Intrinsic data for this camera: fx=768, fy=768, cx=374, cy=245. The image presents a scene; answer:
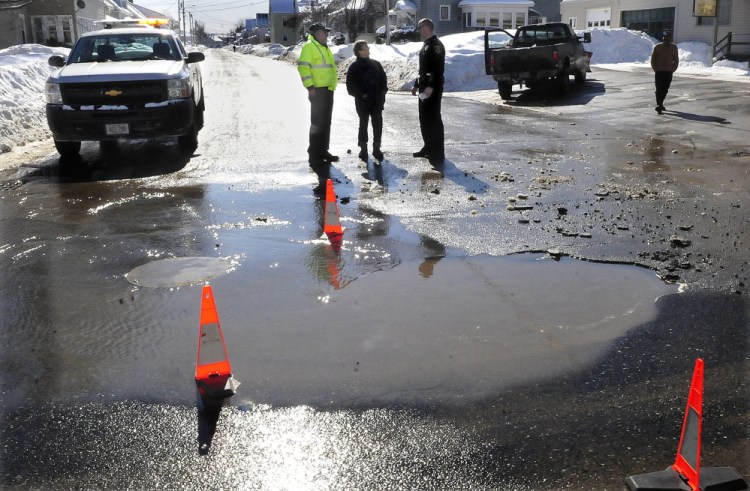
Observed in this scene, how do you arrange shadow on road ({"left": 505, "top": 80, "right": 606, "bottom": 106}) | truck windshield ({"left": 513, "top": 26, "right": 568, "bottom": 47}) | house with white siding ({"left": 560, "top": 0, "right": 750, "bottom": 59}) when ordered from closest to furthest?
shadow on road ({"left": 505, "top": 80, "right": 606, "bottom": 106}), truck windshield ({"left": 513, "top": 26, "right": 568, "bottom": 47}), house with white siding ({"left": 560, "top": 0, "right": 750, "bottom": 59})

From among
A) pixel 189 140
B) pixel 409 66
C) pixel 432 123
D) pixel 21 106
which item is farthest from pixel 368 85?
pixel 409 66

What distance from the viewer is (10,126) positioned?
14.1 meters

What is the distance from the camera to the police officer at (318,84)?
428 inches

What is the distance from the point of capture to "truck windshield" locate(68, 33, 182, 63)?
41.6 ft

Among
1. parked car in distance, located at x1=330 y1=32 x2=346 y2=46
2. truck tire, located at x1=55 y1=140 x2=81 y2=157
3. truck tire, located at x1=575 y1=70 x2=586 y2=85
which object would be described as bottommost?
truck tire, located at x1=55 y1=140 x2=81 y2=157

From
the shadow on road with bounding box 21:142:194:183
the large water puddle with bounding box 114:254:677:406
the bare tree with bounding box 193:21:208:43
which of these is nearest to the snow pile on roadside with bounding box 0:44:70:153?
the shadow on road with bounding box 21:142:194:183

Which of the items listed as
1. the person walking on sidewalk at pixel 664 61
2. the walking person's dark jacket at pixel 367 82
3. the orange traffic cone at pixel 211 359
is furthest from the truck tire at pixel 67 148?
the person walking on sidewalk at pixel 664 61

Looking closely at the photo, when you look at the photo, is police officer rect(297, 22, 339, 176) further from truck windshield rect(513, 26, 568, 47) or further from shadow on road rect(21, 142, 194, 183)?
truck windshield rect(513, 26, 568, 47)

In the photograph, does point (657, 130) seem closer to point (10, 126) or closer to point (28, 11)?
point (10, 126)

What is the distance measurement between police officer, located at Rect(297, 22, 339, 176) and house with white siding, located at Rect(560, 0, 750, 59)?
25409mm

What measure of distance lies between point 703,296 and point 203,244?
4.37 meters

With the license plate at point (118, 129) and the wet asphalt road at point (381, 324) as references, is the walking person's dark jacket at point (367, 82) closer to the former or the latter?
the wet asphalt road at point (381, 324)

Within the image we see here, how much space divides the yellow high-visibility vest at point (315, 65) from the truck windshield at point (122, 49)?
316cm

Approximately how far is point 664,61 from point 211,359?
48.9 ft
